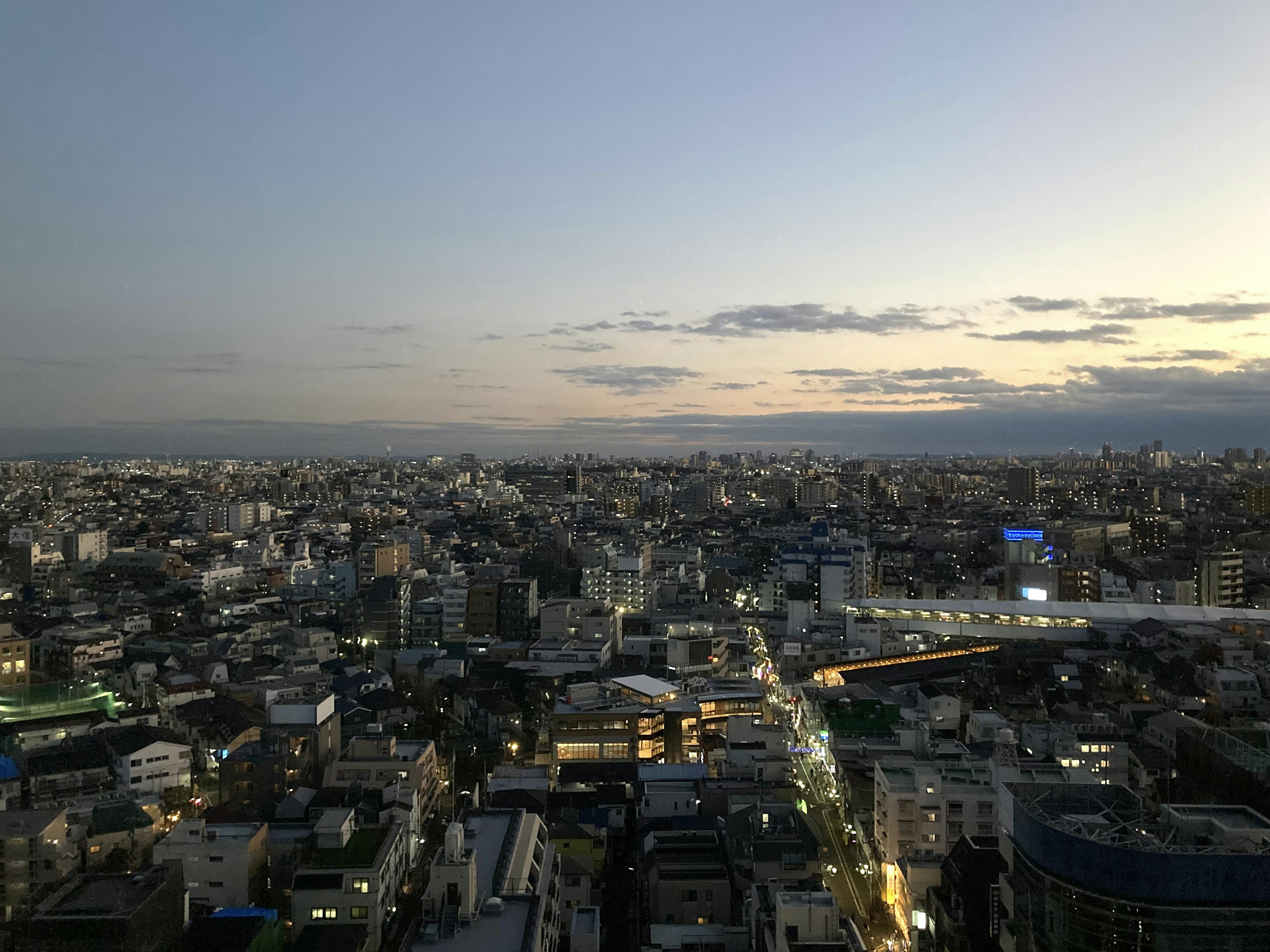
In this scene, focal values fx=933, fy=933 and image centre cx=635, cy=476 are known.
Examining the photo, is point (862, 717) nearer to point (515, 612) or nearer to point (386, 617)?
point (515, 612)

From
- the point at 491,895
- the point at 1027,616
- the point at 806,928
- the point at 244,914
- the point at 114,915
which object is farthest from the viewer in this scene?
the point at 1027,616

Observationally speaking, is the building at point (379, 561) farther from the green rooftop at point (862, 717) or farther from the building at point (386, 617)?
the green rooftop at point (862, 717)

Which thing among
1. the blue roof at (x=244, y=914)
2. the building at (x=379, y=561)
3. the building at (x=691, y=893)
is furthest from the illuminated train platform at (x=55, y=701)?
the building at (x=379, y=561)

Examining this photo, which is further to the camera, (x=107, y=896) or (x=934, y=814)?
(x=934, y=814)

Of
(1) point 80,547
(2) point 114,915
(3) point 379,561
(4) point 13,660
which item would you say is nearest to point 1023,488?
(3) point 379,561

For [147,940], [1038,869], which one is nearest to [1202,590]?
[1038,869]

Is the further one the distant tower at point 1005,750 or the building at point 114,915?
the distant tower at point 1005,750
